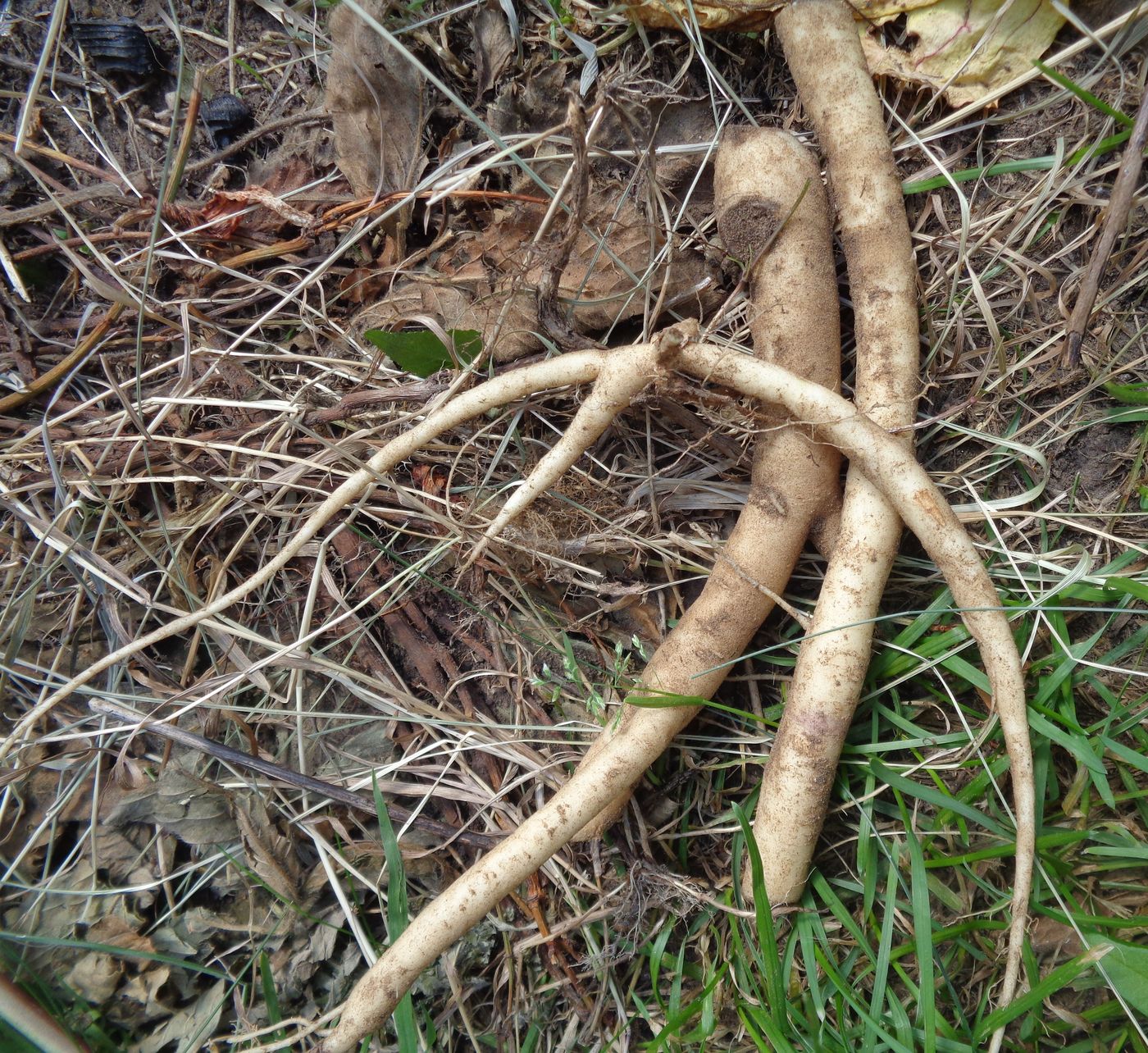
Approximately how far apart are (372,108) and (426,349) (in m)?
0.52

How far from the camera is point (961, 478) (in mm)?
1230

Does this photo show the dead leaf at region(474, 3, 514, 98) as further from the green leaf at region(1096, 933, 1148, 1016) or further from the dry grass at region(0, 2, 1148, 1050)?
the green leaf at region(1096, 933, 1148, 1016)

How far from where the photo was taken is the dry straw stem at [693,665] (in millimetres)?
1086

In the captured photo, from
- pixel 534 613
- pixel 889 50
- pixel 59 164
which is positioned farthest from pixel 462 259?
pixel 59 164

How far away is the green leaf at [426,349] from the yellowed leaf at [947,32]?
682mm

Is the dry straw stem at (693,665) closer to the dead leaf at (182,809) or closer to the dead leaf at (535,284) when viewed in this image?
the dead leaf at (535,284)

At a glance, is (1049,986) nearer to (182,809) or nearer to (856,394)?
(856,394)

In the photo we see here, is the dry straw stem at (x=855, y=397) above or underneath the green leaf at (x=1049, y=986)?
above

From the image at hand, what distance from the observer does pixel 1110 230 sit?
3.69 ft

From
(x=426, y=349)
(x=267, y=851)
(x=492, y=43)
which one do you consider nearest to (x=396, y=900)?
(x=267, y=851)

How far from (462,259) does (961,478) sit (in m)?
1.04

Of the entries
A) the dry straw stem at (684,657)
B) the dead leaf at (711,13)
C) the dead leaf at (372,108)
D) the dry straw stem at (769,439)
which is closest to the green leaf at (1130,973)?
the dry straw stem at (684,657)

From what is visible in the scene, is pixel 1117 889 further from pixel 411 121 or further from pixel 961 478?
pixel 411 121

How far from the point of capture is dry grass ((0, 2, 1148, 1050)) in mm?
1159
